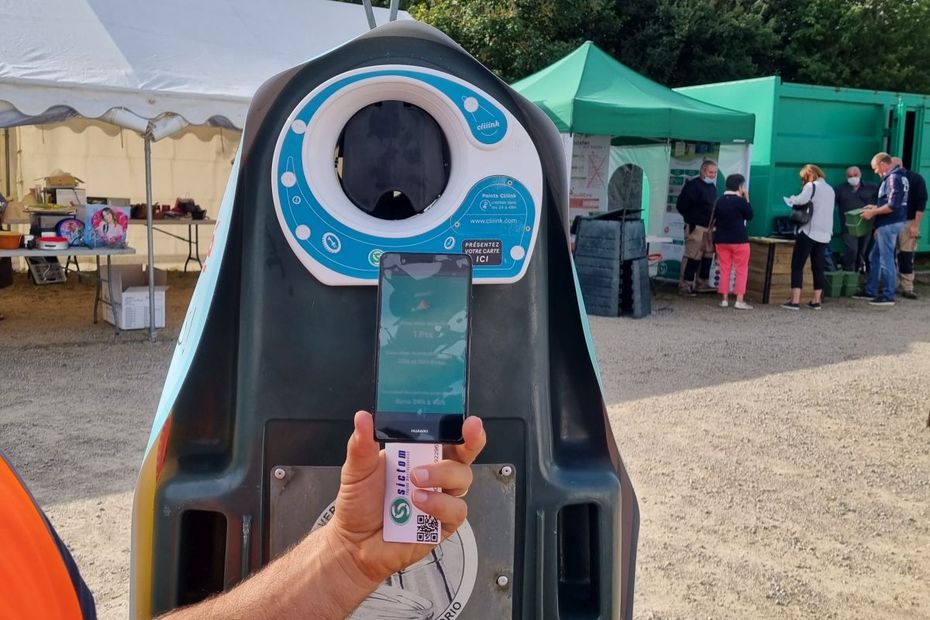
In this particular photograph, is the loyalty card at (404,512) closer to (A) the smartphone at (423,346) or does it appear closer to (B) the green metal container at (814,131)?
(A) the smartphone at (423,346)

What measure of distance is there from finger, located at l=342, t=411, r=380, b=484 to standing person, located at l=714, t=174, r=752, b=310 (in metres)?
9.29

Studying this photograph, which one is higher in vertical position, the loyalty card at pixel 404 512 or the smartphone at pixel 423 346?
the smartphone at pixel 423 346

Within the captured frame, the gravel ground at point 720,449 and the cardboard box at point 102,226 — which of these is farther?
the cardboard box at point 102,226

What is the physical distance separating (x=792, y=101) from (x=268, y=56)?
670cm

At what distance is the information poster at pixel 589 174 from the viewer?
11.8 m

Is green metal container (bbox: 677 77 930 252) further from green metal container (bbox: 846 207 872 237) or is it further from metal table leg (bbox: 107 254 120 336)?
metal table leg (bbox: 107 254 120 336)

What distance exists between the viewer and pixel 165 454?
1.54m

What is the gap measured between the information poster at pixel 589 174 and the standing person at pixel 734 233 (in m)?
2.06

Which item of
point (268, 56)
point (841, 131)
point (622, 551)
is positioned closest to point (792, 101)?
point (841, 131)

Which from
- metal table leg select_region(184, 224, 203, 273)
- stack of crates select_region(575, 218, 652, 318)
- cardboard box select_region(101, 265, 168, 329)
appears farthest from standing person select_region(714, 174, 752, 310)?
metal table leg select_region(184, 224, 203, 273)

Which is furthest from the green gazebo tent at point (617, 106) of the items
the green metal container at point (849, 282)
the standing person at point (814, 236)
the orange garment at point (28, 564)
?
the orange garment at point (28, 564)

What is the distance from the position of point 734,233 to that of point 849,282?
2.54m

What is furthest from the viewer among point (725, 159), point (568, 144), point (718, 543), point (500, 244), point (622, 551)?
point (725, 159)

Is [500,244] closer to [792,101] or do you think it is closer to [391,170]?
[391,170]
